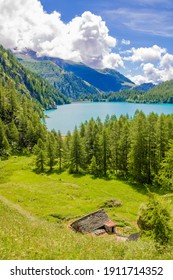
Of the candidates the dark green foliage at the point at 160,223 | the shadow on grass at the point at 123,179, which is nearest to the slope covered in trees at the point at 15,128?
the shadow on grass at the point at 123,179

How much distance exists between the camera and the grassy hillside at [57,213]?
14156 mm

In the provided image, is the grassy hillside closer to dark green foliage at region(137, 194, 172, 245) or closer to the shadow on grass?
the shadow on grass

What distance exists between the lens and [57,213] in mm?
45312

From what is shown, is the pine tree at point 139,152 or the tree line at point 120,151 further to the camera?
the tree line at point 120,151

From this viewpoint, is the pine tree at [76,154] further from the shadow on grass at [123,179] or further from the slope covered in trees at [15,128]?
the slope covered in trees at [15,128]

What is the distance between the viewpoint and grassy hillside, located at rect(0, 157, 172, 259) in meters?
14.2

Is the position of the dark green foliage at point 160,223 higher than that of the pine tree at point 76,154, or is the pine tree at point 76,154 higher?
the dark green foliage at point 160,223

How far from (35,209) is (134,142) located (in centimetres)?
3226

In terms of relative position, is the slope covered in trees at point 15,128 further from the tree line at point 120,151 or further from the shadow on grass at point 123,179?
the shadow on grass at point 123,179

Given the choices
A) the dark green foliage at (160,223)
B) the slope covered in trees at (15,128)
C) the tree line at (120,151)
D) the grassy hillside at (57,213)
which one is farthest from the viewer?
the slope covered in trees at (15,128)

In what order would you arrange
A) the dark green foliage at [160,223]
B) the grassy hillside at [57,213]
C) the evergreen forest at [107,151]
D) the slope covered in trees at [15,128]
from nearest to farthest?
the grassy hillside at [57,213], the dark green foliage at [160,223], the evergreen forest at [107,151], the slope covered in trees at [15,128]

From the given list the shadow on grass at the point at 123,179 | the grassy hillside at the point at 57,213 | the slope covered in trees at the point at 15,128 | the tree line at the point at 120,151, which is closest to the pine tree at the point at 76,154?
the tree line at the point at 120,151

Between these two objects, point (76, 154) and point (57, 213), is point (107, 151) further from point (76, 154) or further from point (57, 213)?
point (57, 213)

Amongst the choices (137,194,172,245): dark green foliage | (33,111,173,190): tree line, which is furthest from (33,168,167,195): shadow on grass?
(137,194,172,245): dark green foliage
